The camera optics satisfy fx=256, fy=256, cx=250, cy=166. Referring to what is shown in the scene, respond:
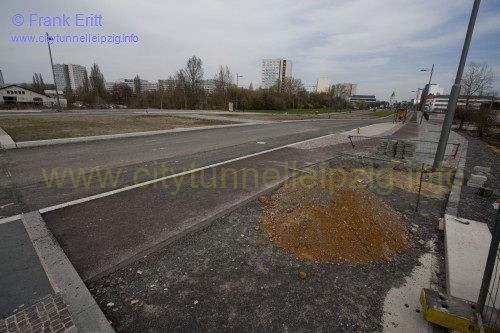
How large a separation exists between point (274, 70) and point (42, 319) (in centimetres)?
15847

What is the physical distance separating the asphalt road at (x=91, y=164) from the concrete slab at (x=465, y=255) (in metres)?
6.84

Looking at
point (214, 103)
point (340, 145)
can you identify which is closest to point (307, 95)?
point (214, 103)

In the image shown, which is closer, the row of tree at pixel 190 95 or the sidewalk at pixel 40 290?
the sidewalk at pixel 40 290

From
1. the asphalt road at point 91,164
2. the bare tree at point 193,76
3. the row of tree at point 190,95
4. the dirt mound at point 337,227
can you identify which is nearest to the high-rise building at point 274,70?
the row of tree at point 190,95

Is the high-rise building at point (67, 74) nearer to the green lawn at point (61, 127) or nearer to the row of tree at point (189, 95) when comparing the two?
the row of tree at point (189, 95)

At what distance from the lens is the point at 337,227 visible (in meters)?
4.27

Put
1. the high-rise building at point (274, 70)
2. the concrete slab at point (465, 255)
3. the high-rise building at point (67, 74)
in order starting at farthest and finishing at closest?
1. the high-rise building at point (274, 70)
2. the high-rise building at point (67, 74)
3. the concrete slab at point (465, 255)

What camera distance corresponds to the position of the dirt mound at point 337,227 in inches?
155

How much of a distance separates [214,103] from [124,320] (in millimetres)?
68571

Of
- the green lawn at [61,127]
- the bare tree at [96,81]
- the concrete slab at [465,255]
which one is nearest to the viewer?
the concrete slab at [465,255]

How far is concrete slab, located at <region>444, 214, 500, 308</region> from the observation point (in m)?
3.20

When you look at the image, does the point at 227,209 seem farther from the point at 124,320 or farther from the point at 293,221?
the point at 124,320

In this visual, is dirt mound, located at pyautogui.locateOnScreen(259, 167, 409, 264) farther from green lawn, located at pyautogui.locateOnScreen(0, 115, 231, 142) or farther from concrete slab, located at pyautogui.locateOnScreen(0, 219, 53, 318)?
green lawn, located at pyautogui.locateOnScreen(0, 115, 231, 142)

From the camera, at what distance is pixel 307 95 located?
9500cm
